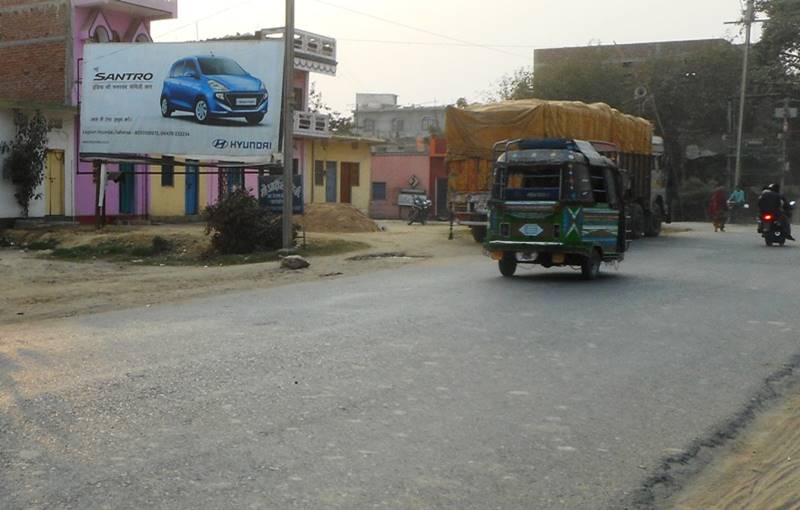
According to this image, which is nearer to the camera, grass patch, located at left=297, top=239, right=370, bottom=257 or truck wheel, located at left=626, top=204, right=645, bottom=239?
grass patch, located at left=297, top=239, right=370, bottom=257

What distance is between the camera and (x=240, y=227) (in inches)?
835

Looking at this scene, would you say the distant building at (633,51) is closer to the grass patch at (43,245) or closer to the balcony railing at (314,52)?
the balcony railing at (314,52)

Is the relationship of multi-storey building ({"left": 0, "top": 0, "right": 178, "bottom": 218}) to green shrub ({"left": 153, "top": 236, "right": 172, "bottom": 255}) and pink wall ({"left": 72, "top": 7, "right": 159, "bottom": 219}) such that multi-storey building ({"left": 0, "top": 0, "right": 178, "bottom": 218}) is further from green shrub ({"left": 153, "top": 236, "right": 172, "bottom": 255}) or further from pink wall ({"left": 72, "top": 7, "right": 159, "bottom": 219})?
green shrub ({"left": 153, "top": 236, "right": 172, "bottom": 255})

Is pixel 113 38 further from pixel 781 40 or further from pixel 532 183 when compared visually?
pixel 781 40

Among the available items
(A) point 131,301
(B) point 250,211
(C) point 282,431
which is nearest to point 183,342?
(C) point 282,431

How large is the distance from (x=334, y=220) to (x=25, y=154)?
9.69 m

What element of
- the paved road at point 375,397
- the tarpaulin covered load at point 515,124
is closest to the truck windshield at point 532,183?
the paved road at point 375,397

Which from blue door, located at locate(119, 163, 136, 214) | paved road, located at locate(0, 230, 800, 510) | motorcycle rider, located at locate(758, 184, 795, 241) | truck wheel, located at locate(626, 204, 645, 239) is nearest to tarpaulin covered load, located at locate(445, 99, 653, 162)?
truck wheel, located at locate(626, 204, 645, 239)

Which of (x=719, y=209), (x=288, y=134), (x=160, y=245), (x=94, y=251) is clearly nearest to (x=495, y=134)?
(x=288, y=134)

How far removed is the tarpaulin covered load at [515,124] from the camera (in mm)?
22281

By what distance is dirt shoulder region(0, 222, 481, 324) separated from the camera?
13195 mm

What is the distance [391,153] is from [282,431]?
1956 inches

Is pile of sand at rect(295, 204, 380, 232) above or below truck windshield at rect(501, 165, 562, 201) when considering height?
below

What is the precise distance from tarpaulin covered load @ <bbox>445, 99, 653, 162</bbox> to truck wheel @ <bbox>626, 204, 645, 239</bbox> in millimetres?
2265
